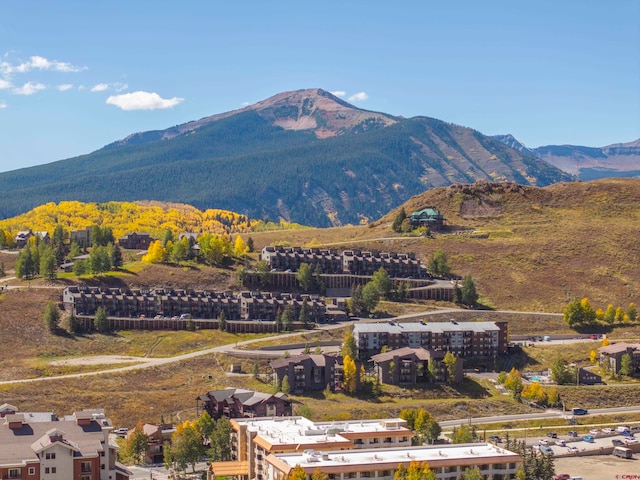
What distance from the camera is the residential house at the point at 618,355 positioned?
142625 millimetres

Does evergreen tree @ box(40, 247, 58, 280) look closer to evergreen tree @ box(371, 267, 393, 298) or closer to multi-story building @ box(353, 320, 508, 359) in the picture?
evergreen tree @ box(371, 267, 393, 298)

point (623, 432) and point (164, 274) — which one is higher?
point (164, 274)

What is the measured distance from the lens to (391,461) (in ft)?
267

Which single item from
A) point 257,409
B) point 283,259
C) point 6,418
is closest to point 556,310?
point 283,259

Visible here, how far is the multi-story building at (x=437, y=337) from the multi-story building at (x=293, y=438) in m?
50.1

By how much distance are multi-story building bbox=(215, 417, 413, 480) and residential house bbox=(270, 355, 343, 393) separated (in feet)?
102

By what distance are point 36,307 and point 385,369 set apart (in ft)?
201

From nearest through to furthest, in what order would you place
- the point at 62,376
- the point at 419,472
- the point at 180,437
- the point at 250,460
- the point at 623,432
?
the point at 419,472 → the point at 250,460 → the point at 180,437 → the point at 623,432 → the point at 62,376

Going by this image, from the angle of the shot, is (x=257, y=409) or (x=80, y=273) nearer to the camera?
(x=257, y=409)

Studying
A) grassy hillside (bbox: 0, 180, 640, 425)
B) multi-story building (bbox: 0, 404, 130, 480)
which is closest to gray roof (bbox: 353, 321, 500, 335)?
grassy hillside (bbox: 0, 180, 640, 425)

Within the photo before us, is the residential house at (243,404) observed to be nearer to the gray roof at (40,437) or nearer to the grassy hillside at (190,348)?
the grassy hillside at (190,348)

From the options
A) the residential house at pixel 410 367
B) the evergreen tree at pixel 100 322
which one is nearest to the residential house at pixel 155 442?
the residential house at pixel 410 367

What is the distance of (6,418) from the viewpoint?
81.1 m

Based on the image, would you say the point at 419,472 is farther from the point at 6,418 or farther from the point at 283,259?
the point at 283,259
